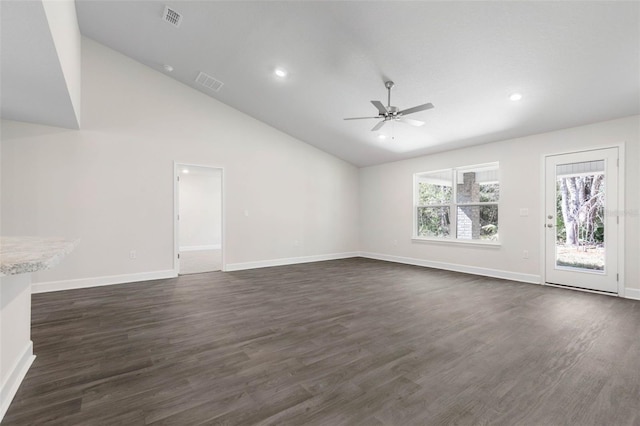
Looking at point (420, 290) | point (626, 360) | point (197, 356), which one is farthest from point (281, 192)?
point (626, 360)

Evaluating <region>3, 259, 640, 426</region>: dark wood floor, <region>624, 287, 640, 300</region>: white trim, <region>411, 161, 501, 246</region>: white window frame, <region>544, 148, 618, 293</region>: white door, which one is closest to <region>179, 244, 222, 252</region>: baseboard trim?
<region>3, 259, 640, 426</region>: dark wood floor

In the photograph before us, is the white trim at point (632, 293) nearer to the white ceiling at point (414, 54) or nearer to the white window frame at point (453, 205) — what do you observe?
the white window frame at point (453, 205)

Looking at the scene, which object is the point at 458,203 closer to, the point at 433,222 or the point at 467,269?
the point at 433,222

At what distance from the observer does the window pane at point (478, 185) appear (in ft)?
17.7

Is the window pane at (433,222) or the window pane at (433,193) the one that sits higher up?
the window pane at (433,193)

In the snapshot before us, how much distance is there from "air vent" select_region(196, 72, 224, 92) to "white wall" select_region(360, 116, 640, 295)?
14.2 feet

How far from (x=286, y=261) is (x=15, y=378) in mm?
Result: 4934

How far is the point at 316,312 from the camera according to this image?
329 centimetres

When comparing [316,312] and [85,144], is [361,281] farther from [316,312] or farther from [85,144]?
[85,144]

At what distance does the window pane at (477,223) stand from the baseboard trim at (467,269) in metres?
0.61

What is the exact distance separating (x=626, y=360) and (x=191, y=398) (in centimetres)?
324

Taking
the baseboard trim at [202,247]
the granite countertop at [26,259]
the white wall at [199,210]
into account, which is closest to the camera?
the granite countertop at [26,259]

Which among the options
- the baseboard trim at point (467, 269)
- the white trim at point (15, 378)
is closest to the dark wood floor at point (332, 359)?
the white trim at point (15, 378)

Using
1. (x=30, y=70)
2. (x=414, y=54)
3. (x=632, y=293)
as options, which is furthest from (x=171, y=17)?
(x=632, y=293)
